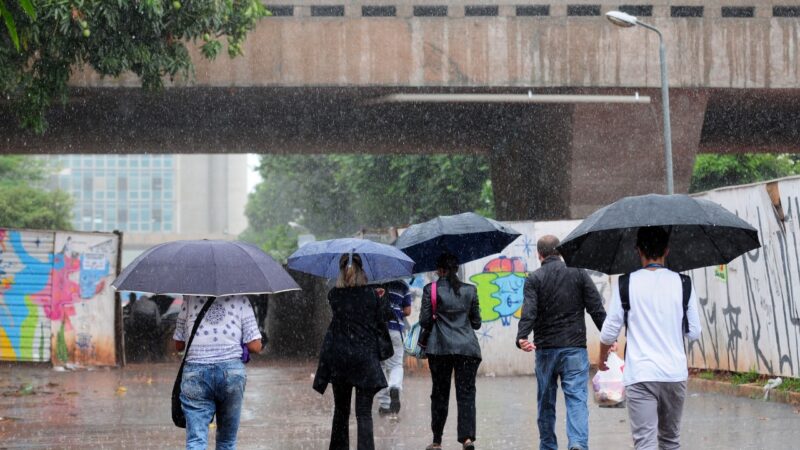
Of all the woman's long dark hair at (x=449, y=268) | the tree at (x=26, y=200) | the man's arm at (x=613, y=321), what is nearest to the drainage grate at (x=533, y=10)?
the woman's long dark hair at (x=449, y=268)

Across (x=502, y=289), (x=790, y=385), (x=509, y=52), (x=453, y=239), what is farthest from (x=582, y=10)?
(x=453, y=239)

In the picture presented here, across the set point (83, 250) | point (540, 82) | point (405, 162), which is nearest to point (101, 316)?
point (83, 250)

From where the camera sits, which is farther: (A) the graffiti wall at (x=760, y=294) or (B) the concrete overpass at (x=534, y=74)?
(B) the concrete overpass at (x=534, y=74)

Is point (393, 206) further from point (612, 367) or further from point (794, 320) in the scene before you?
point (612, 367)

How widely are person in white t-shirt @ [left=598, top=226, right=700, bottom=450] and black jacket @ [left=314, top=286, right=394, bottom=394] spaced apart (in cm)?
237

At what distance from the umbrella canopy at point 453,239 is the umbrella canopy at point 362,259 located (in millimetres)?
541

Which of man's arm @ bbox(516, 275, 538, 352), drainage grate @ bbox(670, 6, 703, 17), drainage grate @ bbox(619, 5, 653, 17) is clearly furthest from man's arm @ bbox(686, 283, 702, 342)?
drainage grate @ bbox(670, 6, 703, 17)

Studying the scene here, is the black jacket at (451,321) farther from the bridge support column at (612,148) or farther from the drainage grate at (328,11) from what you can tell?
the bridge support column at (612,148)

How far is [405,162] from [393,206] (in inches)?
103

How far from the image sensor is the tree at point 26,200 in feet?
217

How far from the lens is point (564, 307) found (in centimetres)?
838

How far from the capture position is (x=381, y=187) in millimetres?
43031

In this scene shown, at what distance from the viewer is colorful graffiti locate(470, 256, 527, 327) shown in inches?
687

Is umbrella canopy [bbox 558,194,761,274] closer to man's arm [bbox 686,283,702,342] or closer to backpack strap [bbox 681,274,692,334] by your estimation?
backpack strap [bbox 681,274,692,334]
